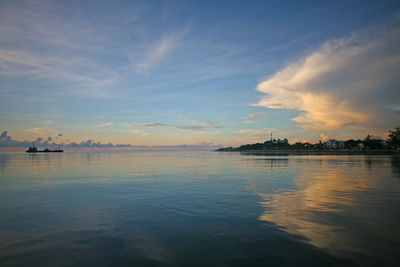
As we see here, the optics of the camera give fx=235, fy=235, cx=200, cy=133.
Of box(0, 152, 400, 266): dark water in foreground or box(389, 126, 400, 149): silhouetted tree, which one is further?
box(389, 126, 400, 149): silhouetted tree

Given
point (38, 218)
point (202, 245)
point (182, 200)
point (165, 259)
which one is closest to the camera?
point (165, 259)

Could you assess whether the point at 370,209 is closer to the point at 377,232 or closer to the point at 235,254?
the point at 377,232

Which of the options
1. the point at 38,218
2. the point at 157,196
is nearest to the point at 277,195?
the point at 157,196

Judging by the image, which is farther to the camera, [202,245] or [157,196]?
[157,196]

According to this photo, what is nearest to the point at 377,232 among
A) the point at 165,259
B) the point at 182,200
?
the point at 165,259

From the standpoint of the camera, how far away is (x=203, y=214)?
13680 mm

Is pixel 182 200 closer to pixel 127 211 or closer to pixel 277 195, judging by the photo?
pixel 127 211

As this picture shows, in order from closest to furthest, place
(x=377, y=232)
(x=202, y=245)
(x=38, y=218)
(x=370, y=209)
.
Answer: (x=202, y=245)
(x=377, y=232)
(x=38, y=218)
(x=370, y=209)

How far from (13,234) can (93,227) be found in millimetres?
3334

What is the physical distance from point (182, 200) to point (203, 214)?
410cm

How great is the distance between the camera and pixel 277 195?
19.0 m

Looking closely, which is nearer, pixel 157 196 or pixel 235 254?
pixel 235 254

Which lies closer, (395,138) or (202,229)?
(202,229)

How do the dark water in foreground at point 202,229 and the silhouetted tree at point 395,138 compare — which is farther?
the silhouetted tree at point 395,138
